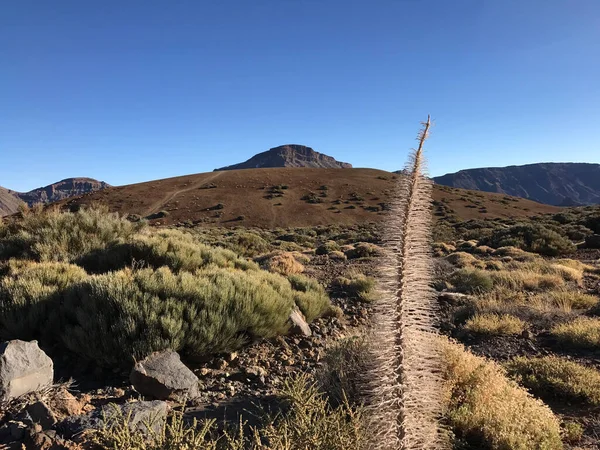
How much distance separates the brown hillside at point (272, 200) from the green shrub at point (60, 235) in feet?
106

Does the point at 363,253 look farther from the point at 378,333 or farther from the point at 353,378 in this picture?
the point at 378,333

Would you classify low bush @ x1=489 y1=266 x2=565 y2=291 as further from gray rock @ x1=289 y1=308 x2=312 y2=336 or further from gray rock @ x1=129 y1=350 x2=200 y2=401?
gray rock @ x1=129 y1=350 x2=200 y2=401

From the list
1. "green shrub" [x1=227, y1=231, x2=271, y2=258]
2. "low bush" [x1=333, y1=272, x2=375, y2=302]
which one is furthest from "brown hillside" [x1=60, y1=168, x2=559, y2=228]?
"low bush" [x1=333, y1=272, x2=375, y2=302]

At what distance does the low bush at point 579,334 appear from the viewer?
5.97 meters

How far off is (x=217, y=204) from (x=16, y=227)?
39.8m

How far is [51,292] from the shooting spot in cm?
542

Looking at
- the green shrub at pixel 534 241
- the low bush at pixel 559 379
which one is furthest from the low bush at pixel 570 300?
the green shrub at pixel 534 241

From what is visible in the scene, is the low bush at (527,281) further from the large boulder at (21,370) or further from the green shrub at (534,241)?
the large boulder at (21,370)

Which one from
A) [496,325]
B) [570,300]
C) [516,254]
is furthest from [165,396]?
[516,254]

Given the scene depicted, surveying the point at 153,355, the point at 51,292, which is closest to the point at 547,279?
the point at 153,355

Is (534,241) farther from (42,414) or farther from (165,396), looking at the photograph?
(42,414)

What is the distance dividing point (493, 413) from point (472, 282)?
7612mm

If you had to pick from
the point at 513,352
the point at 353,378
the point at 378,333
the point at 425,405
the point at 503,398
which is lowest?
the point at 513,352

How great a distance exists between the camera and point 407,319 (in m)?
1.88
